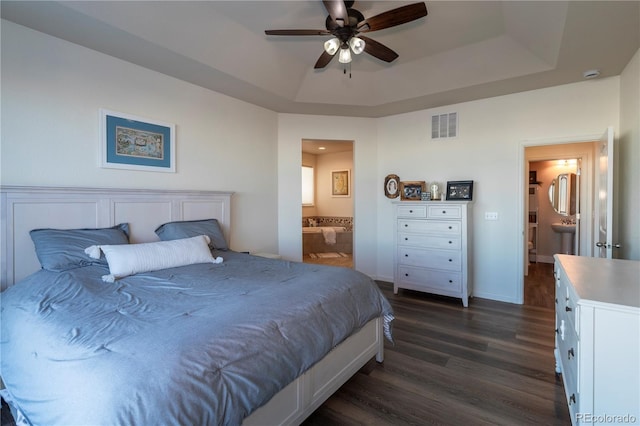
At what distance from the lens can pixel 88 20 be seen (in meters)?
2.28

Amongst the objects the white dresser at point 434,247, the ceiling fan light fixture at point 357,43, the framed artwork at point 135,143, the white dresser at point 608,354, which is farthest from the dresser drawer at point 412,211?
the framed artwork at point 135,143

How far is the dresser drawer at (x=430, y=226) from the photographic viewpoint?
12.7 feet

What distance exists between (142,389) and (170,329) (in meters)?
0.32

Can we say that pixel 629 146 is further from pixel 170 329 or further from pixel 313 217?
pixel 313 217

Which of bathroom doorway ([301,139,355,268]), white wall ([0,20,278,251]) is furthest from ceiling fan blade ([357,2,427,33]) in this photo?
bathroom doorway ([301,139,355,268])

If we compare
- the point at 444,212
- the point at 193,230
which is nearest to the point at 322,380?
the point at 193,230

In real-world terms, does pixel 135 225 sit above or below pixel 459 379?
above

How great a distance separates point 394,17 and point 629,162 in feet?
8.70

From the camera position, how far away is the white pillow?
7.22 ft

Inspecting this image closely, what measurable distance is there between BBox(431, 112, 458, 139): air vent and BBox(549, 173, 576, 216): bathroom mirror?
11.3 feet

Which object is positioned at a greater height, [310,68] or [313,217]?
[310,68]

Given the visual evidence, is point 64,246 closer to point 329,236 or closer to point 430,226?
point 430,226

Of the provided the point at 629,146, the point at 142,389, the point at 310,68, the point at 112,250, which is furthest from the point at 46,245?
the point at 629,146

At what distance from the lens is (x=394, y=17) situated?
86.0 inches
